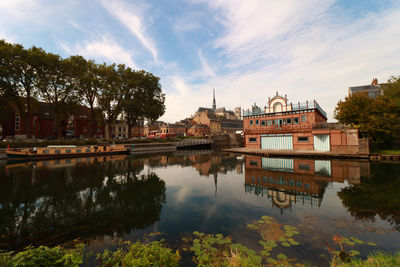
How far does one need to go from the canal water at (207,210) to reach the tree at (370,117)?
14.6 metres

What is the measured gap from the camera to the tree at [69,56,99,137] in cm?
4178

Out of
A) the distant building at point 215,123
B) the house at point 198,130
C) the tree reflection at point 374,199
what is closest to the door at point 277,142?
the tree reflection at point 374,199

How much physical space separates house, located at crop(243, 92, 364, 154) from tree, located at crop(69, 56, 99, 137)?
39590mm

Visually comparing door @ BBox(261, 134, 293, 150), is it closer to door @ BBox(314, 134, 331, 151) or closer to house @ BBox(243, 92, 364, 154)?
house @ BBox(243, 92, 364, 154)

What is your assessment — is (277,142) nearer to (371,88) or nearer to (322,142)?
(322,142)

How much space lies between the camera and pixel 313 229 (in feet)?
24.1

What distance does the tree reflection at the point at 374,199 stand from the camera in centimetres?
845

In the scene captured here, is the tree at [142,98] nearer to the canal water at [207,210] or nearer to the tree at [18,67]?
the tree at [18,67]

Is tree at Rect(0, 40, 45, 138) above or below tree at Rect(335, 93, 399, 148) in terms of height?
above

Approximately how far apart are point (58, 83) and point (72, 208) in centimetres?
4235

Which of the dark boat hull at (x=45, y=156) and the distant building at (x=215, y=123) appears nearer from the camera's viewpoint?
the dark boat hull at (x=45, y=156)

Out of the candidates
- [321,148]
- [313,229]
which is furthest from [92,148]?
[321,148]

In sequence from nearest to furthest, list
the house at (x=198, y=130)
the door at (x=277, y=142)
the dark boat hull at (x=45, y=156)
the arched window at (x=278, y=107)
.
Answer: the dark boat hull at (x=45, y=156), the door at (x=277, y=142), the arched window at (x=278, y=107), the house at (x=198, y=130)

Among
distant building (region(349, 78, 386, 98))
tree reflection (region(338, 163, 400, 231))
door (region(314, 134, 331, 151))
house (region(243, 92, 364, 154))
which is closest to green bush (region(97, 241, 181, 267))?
tree reflection (region(338, 163, 400, 231))
